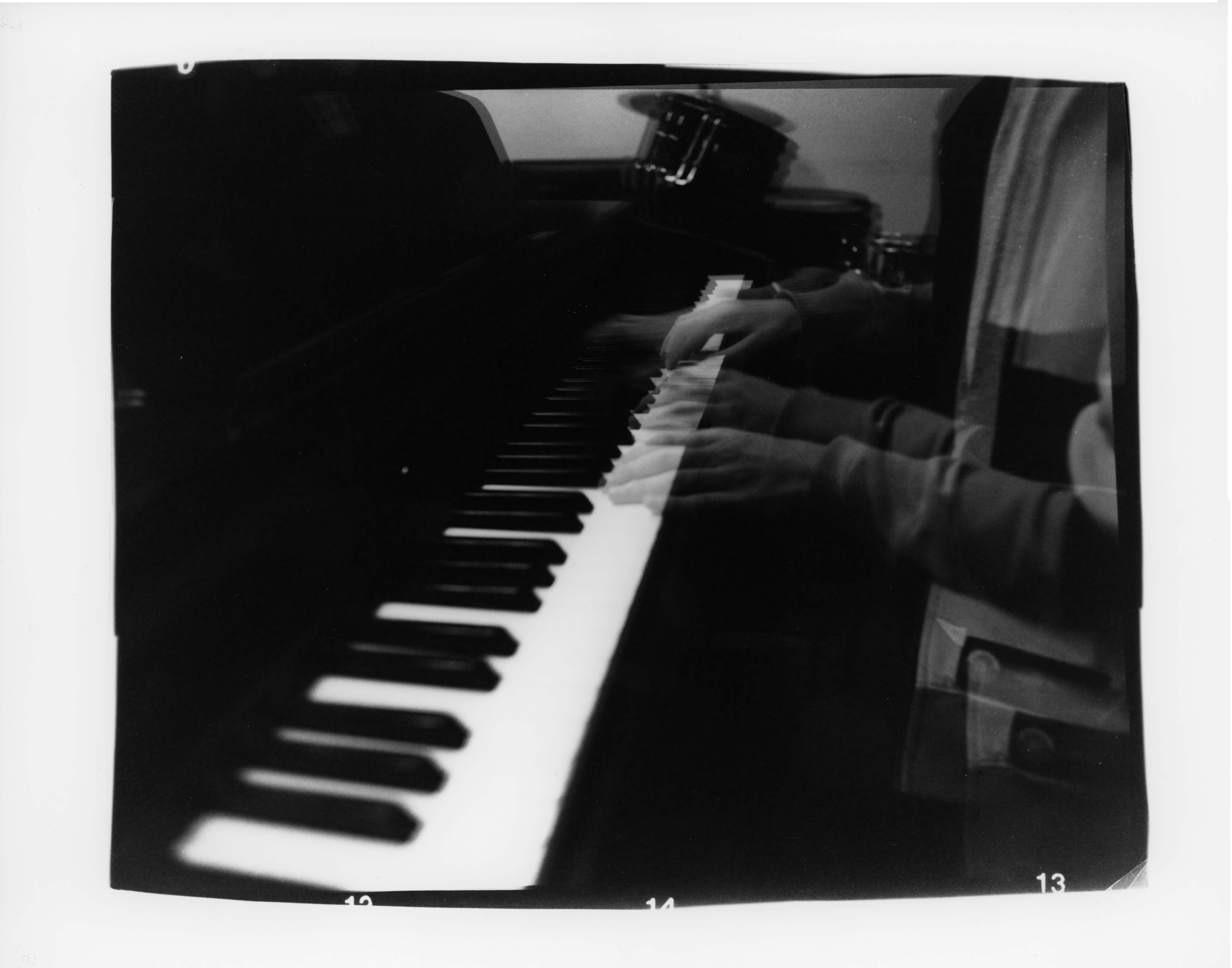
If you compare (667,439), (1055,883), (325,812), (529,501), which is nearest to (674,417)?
(667,439)

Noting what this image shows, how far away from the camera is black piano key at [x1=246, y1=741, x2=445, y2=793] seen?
53cm

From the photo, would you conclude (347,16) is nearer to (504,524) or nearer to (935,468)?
(504,524)

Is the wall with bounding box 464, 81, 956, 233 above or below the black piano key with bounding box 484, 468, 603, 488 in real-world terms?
above

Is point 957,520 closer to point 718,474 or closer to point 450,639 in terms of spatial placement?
point 718,474

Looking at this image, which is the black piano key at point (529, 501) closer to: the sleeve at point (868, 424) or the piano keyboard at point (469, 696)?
the piano keyboard at point (469, 696)

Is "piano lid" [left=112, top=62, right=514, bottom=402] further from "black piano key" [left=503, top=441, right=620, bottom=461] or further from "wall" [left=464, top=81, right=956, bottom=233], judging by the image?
"black piano key" [left=503, top=441, right=620, bottom=461]

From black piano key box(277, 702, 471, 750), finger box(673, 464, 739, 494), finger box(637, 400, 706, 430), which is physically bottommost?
black piano key box(277, 702, 471, 750)

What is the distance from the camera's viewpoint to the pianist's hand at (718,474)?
0.59 meters

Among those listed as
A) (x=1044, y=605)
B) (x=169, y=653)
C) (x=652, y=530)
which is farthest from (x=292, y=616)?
(x=1044, y=605)

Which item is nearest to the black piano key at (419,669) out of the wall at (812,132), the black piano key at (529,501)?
the black piano key at (529,501)

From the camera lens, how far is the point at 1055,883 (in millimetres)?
645

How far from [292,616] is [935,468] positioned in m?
0.47

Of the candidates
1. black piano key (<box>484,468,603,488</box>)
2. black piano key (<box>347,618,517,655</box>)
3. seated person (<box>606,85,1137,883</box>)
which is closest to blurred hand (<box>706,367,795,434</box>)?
seated person (<box>606,85,1137,883</box>)

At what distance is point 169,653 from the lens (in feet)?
1.97
